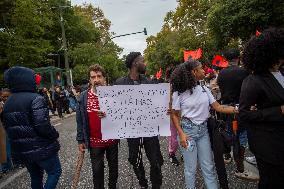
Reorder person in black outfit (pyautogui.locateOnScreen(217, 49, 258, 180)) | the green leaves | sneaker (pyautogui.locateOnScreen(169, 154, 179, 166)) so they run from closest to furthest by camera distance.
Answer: person in black outfit (pyautogui.locateOnScreen(217, 49, 258, 180)) → sneaker (pyautogui.locateOnScreen(169, 154, 179, 166)) → the green leaves

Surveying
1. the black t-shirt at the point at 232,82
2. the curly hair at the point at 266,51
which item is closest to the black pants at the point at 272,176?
the curly hair at the point at 266,51

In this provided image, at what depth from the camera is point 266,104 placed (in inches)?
128

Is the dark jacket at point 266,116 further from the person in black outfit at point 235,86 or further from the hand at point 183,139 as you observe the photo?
the person in black outfit at point 235,86

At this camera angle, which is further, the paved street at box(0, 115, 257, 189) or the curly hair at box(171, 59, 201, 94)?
the paved street at box(0, 115, 257, 189)

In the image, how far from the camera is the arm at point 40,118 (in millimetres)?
4352

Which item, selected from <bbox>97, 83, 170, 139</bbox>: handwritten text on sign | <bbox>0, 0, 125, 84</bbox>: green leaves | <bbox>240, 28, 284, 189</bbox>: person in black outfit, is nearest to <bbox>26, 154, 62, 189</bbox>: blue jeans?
<bbox>97, 83, 170, 139</bbox>: handwritten text on sign

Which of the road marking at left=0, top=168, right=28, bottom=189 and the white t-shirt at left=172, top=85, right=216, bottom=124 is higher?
the white t-shirt at left=172, top=85, right=216, bottom=124

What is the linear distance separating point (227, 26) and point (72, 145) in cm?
1855

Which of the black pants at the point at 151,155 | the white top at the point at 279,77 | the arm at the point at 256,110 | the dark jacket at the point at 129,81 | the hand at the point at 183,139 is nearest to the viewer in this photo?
the arm at the point at 256,110

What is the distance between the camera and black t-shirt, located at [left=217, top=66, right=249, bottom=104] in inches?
241

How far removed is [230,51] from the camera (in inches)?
248

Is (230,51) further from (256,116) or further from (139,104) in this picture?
(256,116)

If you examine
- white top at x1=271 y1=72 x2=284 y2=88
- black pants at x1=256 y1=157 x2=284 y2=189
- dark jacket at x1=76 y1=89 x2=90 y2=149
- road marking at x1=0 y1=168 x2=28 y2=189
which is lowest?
road marking at x1=0 y1=168 x2=28 y2=189

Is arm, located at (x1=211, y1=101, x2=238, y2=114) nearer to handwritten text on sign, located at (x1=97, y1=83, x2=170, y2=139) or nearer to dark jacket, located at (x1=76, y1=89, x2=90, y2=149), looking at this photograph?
handwritten text on sign, located at (x1=97, y1=83, x2=170, y2=139)
